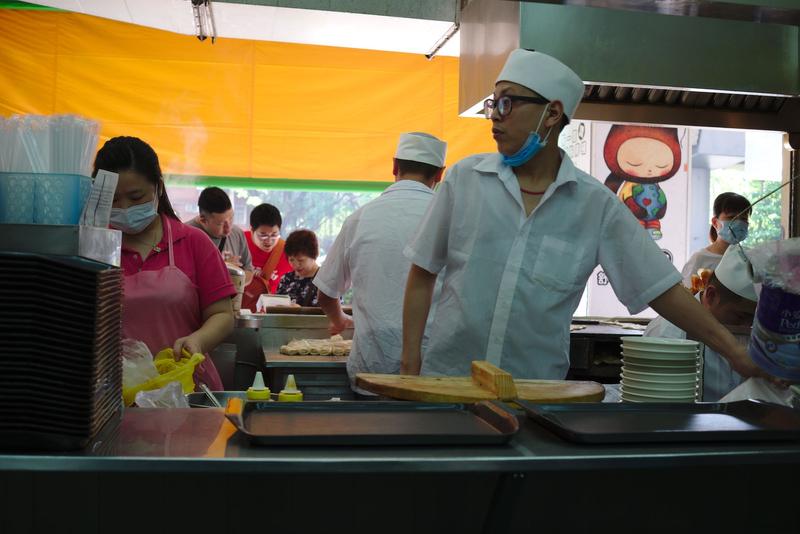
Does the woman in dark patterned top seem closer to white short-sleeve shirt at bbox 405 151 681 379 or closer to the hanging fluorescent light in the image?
the hanging fluorescent light

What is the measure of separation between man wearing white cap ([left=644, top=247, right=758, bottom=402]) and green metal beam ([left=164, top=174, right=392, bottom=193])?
4.46 meters

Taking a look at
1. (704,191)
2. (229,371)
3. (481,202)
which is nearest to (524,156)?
(481,202)

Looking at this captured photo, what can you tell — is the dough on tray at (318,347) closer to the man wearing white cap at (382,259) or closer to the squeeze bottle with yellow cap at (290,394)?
the man wearing white cap at (382,259)

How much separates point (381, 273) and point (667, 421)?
6.41 ft

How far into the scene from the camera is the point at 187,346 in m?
2.30

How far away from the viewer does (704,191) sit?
36.2ft

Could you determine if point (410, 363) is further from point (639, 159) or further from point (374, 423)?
point (639, 159)

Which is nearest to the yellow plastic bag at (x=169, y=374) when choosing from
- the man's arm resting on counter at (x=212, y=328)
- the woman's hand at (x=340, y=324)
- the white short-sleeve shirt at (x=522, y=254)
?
the man's arm resting on counter at (x=212, y=328)

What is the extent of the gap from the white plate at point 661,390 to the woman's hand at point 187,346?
3.86 ft

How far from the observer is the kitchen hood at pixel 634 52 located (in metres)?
3.96

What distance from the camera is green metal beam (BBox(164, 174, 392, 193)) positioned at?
6762 mm

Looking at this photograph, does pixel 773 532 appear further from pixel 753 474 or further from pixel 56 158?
pixel 56 158

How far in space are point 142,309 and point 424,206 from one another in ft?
4.28

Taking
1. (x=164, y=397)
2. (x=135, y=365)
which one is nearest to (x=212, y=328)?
(x=135, y=365)
